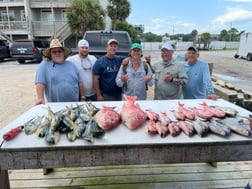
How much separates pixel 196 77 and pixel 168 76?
1.49ft

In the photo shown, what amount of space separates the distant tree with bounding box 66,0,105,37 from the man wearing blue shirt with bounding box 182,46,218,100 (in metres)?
18.3

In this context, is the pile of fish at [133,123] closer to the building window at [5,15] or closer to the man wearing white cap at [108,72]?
the man wearing white cap at [108,72]

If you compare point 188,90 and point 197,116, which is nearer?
point 197,116

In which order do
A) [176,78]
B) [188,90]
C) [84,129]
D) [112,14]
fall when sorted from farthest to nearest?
[112,14] < [188,90] < [176,78] < [84,129]

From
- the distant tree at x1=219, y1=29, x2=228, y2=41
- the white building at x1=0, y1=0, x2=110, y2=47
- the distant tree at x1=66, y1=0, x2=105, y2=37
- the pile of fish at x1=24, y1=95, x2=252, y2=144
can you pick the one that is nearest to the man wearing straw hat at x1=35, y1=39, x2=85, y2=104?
the pile of fish at x1=24, y1=95, x2=252, y2=144

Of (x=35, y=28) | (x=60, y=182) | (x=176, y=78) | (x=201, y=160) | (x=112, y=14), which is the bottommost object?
(x=60, y=182)

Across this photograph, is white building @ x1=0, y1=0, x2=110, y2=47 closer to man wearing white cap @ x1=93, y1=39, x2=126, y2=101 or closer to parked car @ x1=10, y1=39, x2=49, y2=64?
parked car @ x1=10, y1=39, x2=49, y2=64

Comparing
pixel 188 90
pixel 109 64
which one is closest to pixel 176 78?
pixel 188 90

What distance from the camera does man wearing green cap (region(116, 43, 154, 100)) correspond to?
2910mm

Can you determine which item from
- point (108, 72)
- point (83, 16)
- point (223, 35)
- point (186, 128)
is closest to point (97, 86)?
point (108, 72)

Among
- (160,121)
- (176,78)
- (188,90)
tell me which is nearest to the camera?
(160,121)

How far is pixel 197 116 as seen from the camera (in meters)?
1.99

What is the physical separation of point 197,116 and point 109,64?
1.62 m

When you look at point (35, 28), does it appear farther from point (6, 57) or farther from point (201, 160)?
point (201, 160)
